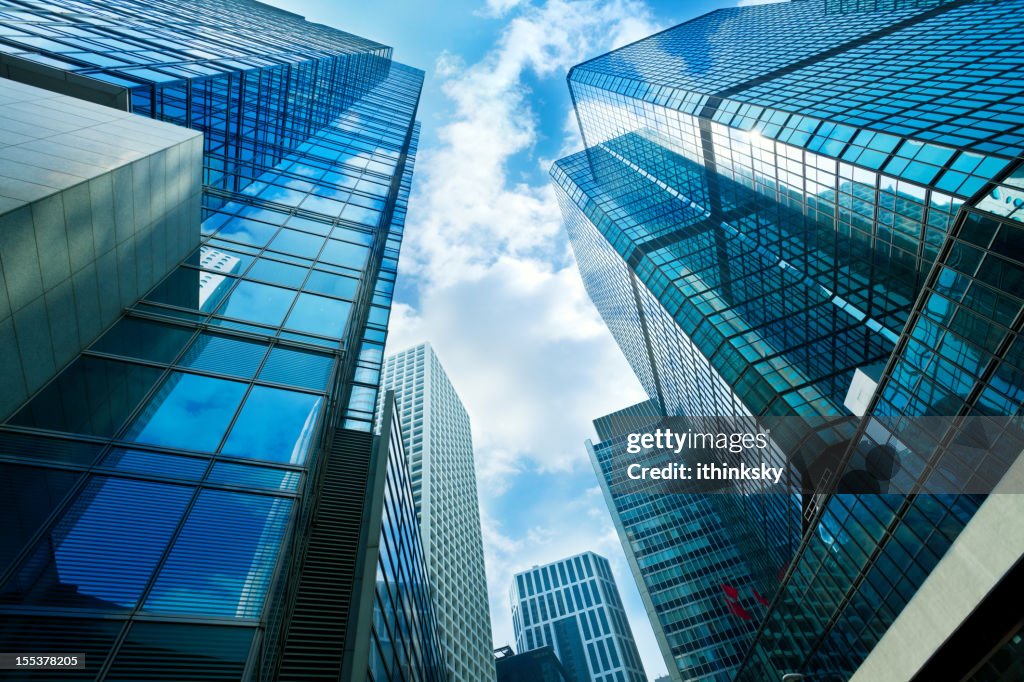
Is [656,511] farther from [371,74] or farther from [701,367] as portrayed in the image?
[371,74]

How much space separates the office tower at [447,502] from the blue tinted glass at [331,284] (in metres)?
41.0

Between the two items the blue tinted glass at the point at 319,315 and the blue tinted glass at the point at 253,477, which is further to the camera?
the blue tinted glass at the point at 319,315

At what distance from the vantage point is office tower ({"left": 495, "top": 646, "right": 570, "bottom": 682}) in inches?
5251

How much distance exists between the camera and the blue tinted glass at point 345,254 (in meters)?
20.0

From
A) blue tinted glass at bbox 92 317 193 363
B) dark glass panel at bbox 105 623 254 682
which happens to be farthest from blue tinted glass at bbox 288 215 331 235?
dark glass panel at bbox 105 623 254 682

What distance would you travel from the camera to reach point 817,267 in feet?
154

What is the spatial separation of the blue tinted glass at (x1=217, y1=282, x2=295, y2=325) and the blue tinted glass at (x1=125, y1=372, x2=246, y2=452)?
3.12 m

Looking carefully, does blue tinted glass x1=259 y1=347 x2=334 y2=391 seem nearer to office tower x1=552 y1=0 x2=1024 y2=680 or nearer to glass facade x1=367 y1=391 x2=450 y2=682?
glass facade x1=367 y1=391 x2=450 y2=682

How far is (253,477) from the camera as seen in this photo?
34.6 ft

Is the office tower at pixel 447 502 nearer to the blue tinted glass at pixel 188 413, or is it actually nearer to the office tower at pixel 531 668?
the blue tinted glass at pixel 188 413

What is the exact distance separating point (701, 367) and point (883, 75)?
30621 millimetres

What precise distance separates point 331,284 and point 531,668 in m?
146

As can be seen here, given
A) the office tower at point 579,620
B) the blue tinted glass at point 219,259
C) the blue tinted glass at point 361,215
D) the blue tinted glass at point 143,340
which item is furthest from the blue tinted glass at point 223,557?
the office tower at point 579,620

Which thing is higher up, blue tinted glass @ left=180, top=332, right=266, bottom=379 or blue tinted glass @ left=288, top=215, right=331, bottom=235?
blue tinted glass @ left=288, top=215, right=331, bottom=235
